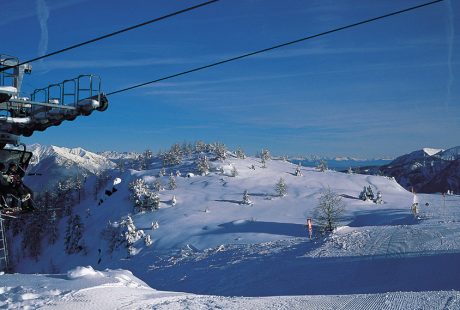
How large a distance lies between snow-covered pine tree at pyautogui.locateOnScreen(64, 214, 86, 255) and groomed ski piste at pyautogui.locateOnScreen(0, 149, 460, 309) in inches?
55.4

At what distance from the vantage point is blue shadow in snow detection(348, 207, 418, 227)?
5514 cm

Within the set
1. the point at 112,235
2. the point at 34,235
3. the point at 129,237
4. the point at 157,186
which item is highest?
the point at 157,186

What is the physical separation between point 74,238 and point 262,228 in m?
42.1

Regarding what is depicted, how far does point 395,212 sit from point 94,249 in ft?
168

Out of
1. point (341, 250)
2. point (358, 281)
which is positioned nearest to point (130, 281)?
point (358, 281)

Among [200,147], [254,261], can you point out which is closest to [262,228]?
[254,261]

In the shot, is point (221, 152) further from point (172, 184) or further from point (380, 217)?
point (380, 217)

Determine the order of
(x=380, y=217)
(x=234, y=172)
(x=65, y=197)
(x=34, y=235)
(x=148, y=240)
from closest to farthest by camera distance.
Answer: (x=380, y=217), (x=148, y=240), (x=34, y=235), (x=234, y=172), (x=65, y=197)

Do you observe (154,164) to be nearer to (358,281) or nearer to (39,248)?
(39,248)

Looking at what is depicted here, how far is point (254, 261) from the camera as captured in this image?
99.2 ft

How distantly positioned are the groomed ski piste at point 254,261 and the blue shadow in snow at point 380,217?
281 mm

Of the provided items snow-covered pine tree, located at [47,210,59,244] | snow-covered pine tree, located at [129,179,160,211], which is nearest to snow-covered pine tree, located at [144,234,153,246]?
snow-covered pine tree, located at [129,179,160,211]

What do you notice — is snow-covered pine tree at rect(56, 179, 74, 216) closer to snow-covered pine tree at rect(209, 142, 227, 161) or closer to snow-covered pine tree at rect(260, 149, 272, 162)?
snow-covered pine tree at rect(209, 142, 227, 161)

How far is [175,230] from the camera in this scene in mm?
67438
